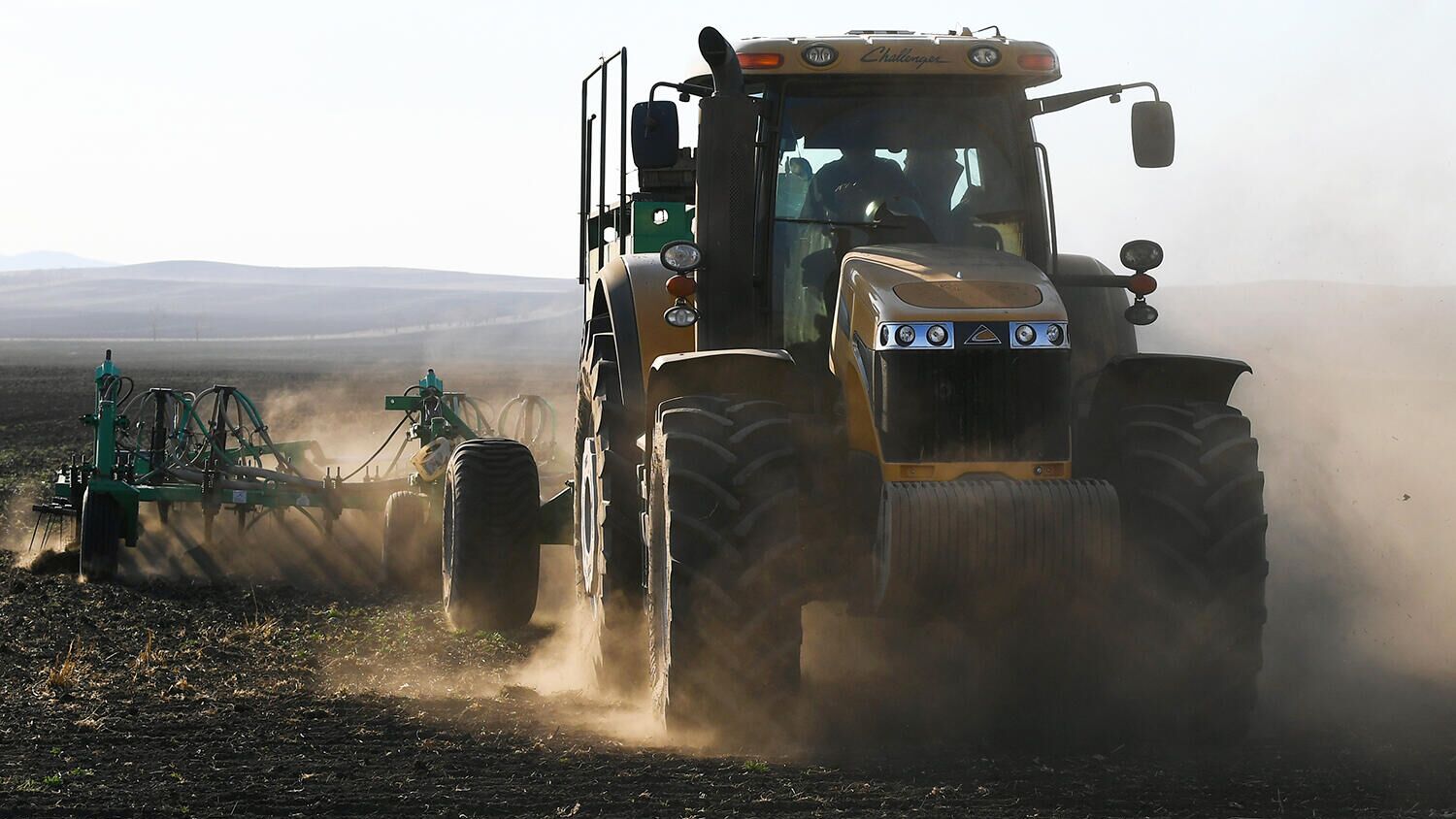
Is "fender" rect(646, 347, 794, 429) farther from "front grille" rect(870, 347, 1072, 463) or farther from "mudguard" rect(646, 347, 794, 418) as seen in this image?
"front grille" rect(870, 347, 1072, 463)

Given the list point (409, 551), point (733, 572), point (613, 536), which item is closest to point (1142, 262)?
point (733, 572)

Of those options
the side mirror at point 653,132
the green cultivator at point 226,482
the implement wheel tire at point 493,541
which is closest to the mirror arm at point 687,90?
the side mirror at point 653,132

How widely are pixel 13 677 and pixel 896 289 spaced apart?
580 centimetres

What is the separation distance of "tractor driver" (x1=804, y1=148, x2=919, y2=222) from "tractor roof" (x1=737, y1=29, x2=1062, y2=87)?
399 mm

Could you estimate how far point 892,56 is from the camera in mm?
7402

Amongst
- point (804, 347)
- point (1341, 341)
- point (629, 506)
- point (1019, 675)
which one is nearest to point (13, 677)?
point (629, 506)

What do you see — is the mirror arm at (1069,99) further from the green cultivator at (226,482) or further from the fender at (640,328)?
the green cultivator at (226,482)

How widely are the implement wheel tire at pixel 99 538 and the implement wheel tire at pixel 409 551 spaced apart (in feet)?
7.34

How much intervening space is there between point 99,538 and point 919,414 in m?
→ 9.03

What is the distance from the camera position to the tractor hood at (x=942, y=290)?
6551 millimetres

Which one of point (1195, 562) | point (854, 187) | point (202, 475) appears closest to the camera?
point (1195, 562)

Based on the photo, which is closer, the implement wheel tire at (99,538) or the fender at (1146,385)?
the fender at (1146,385)

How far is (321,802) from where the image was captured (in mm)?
6184

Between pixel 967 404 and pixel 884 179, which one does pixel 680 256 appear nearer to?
pixel 884 179
